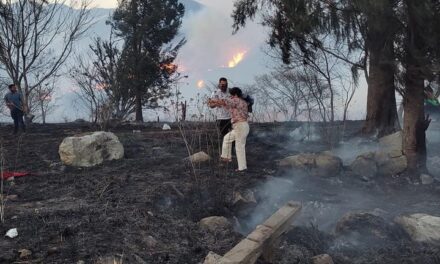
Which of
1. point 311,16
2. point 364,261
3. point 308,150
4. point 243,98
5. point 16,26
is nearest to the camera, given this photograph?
point 364,261

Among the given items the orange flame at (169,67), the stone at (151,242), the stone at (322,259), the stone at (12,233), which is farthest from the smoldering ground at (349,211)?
the orange flame at (169,67)

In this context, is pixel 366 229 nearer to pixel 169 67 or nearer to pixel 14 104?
pixel 14 104

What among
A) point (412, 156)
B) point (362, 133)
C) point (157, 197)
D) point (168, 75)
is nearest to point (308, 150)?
point (362, 133)

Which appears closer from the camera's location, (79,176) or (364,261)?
(364,261)

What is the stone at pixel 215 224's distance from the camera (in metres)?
5.05

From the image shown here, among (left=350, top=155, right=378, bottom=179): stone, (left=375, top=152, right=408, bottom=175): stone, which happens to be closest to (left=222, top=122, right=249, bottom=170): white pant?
(left=350, top=155, right=378, bottom=179): stone

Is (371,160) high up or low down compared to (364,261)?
up

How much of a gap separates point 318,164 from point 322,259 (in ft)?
12.5

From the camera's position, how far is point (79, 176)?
25.0 feet

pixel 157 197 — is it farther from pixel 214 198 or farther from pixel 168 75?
pixel 168 75

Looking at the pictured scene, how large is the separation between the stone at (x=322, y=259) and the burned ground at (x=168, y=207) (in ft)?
0.42

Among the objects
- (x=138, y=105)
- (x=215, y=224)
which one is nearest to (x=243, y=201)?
(x=215, y=224)

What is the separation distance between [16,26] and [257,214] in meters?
13.7

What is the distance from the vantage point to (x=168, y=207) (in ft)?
19.4
